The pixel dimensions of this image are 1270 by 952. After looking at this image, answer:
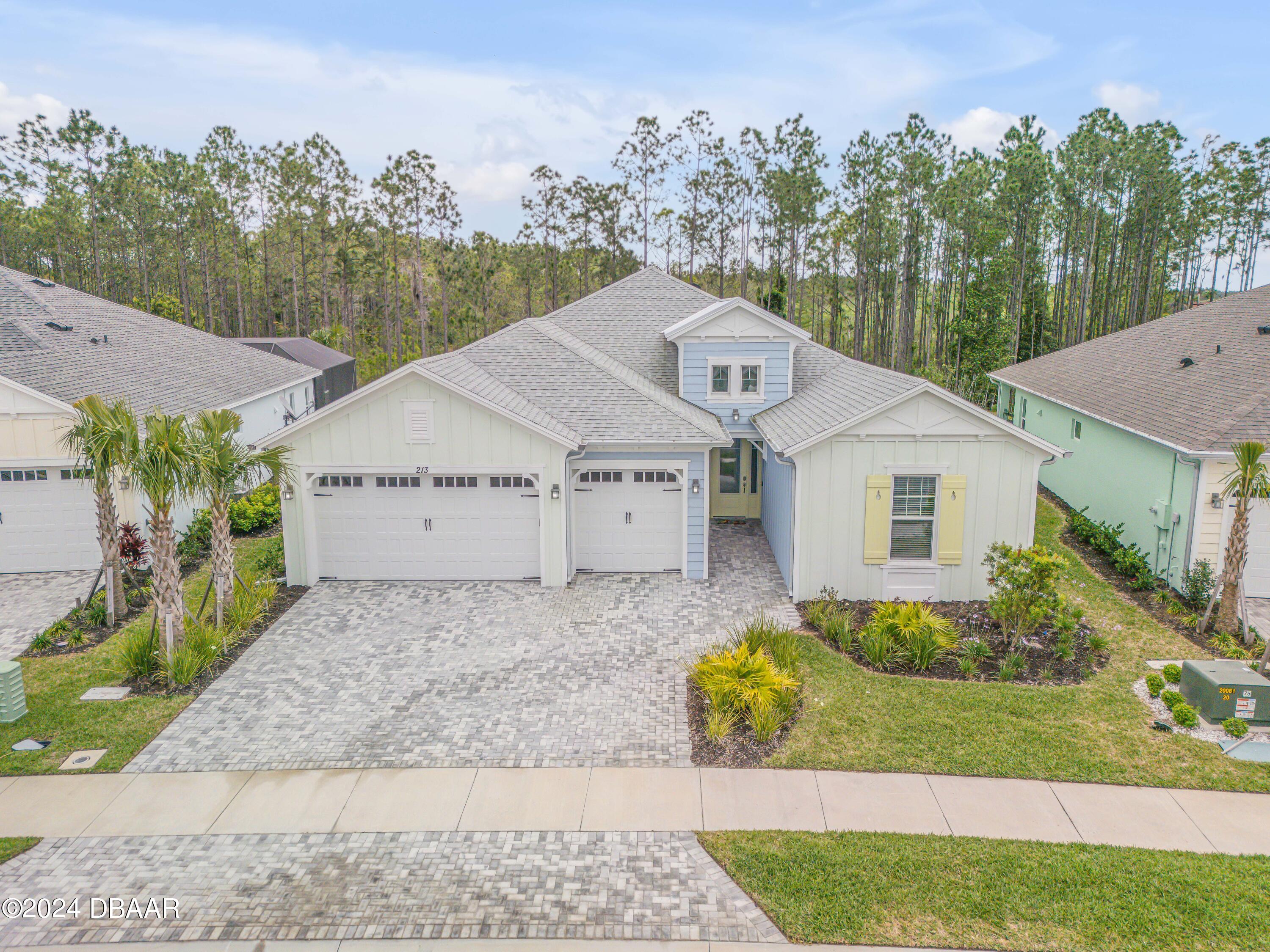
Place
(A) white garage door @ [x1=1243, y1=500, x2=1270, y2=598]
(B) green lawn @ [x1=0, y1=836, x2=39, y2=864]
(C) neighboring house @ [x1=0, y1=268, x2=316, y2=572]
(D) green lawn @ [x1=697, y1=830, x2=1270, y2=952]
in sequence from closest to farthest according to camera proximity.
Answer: (D) green lawn @ [x1=697, y1=830, x2=1270, y2=952] → (B) green lawn @ [x1=0, y1=836, x2=39, y2=864] → (A) white garage door @ [x1=1243, y1=500, x2=1270, y2=598] → (C) neighboring house @ [x1=0, y1=268, x2=316, y2=572]

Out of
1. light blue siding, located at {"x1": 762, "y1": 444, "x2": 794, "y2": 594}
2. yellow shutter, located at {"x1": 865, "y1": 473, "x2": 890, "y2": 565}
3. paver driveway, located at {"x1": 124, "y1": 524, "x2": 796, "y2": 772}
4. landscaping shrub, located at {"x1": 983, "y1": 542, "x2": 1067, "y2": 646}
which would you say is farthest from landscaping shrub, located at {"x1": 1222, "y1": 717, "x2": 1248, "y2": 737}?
light blue siding, located at {"x1": 762, "y1": 444, "x2": 794, "y2": 594}

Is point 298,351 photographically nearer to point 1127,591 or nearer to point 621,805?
point 621,805

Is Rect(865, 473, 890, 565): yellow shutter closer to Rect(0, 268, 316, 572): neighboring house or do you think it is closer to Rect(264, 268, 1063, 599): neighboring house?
Rect(264, 268, 1063, 599): neighboring house

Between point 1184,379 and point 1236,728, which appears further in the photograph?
point 1184,379

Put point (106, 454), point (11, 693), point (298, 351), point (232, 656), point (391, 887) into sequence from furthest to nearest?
1. point (298, 351)
2. point (232, 656)
3. point (106, 454)
4. point (11, 693)
5. point (391, 887)

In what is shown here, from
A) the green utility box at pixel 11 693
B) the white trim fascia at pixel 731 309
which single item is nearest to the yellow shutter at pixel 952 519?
the white trim fascia at pixel 731 309

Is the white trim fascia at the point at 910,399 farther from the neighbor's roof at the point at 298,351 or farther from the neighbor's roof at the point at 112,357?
the neighbor's roof at the point at 298,351

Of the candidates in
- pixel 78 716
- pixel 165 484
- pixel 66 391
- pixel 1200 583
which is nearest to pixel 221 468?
pixel 165 484
